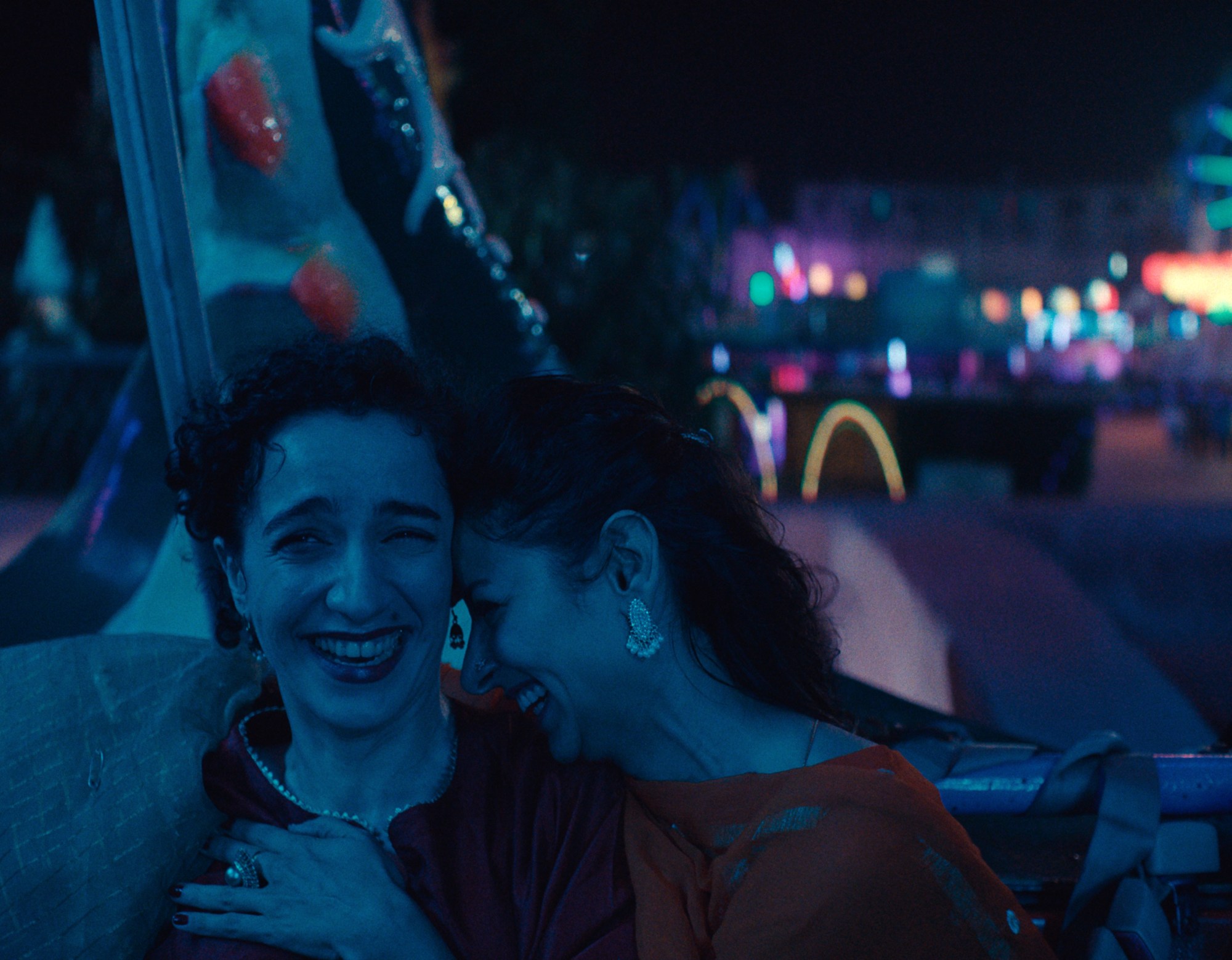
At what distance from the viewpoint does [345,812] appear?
57.9 inches

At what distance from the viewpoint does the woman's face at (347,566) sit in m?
1.35

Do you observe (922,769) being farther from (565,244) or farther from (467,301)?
(565,244)

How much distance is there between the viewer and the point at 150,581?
229 cm

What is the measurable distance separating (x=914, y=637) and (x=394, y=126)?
2769mm

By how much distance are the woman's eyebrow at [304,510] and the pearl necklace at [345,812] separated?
391 mm

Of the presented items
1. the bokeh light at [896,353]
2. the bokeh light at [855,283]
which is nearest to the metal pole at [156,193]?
the bokeh light at [896,353]

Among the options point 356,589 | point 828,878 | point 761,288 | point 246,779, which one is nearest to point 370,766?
point 246,779

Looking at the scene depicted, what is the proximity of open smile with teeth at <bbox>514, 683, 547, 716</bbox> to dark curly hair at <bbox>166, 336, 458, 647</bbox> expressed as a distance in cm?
32

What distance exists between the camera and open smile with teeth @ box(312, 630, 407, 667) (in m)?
1.36

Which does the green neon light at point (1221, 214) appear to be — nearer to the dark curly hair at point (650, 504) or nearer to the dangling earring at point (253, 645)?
the dark curly hair at point (650, 504)

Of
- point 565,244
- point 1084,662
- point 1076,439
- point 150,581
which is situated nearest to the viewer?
point 150,581

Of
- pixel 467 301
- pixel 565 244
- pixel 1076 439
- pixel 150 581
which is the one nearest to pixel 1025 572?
pixel 565 244

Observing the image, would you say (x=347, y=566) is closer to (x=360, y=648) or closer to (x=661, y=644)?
(x=360, y=648)

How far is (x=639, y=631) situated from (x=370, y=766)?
0.43 m
